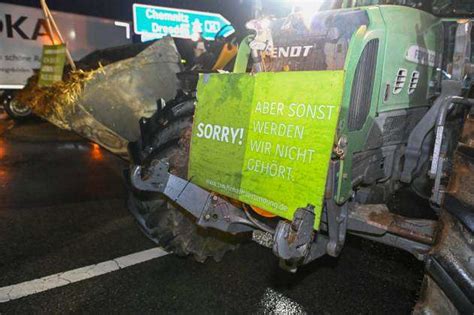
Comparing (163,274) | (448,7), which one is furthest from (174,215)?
(448,7)

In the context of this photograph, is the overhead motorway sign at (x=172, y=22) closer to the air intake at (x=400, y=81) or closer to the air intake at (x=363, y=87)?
the air intake at (x=400, y=81)

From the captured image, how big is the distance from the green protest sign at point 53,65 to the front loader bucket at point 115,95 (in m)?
0.51

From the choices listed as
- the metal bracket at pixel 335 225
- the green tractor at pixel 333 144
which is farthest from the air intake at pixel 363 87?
the metal bracket at pixel 335 225

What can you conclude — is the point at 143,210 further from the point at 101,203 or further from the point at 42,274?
the point at 101,203

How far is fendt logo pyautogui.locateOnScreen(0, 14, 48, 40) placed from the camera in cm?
1209

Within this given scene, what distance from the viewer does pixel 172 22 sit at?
2255cm

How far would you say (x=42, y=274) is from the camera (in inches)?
140

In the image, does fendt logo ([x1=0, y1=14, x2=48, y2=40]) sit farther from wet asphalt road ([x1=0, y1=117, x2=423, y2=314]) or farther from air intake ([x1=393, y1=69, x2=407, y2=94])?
air intake ([x1=393, y1=69, x2=407, y2=94])

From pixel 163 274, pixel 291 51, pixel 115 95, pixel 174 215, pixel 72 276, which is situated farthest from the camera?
pixel 115 95

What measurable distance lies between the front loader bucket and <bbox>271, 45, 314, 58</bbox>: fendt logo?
2198 millimetres

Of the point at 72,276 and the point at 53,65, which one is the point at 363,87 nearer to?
the point at 72,276

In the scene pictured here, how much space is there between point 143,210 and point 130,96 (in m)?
1.90

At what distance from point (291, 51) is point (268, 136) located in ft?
2.76

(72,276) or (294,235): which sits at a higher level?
(294,235)
